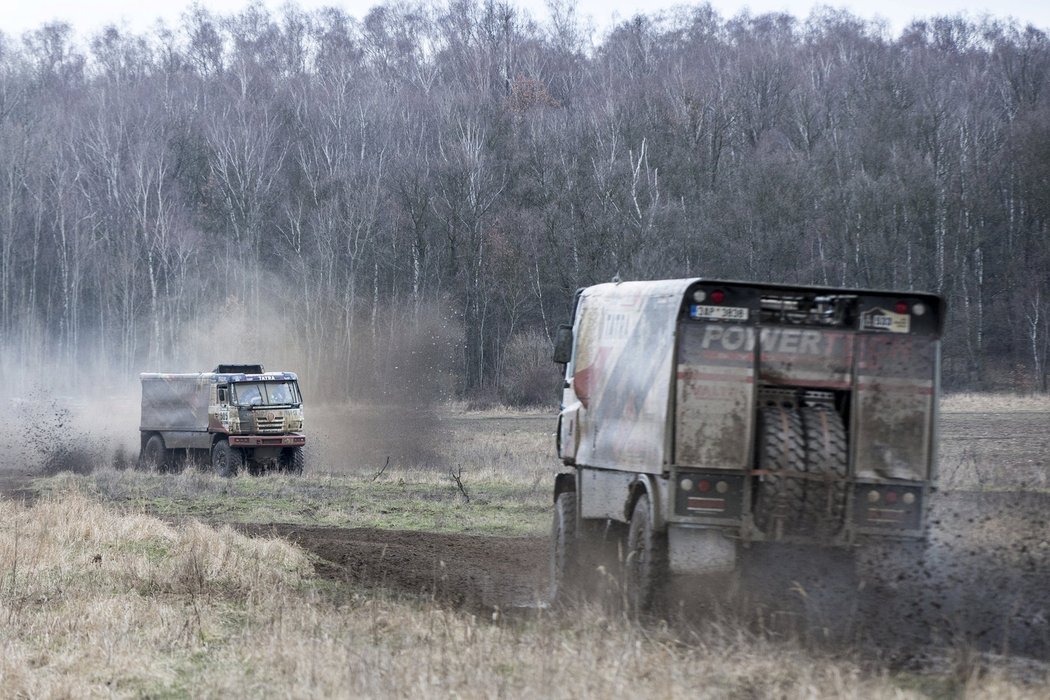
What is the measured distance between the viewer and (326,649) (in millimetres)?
8367

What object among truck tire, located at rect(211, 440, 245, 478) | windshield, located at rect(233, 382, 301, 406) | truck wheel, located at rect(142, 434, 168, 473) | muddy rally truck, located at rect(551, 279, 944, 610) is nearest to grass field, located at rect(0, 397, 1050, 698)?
muddy rally truck, located at rect(551, 279, 944, 610)

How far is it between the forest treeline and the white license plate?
4651 centimetres

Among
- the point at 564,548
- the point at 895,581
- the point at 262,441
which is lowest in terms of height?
the point at 262,441

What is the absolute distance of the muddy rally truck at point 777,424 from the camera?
10.1m

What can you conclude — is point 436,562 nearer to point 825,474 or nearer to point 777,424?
point 777,424

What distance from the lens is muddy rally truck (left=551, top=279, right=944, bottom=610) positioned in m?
10.1

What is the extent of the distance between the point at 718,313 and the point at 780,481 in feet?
4.85

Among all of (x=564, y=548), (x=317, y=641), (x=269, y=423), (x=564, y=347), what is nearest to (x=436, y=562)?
(x=564, y=548)

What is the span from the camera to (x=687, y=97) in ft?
223

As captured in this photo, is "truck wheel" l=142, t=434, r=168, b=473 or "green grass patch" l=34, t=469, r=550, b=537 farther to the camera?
"truck wheel" l=142, t=434, r=168, b=473

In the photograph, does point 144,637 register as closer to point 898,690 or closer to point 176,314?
point 898,690

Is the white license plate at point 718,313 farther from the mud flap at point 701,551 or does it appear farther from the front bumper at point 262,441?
the front bumper at point 262,441

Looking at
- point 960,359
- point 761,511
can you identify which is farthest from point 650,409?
point 960,359

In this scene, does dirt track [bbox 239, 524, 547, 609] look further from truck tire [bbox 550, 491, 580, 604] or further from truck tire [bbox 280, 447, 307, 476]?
truck tire [bbox 280, 447, 307, 476]
